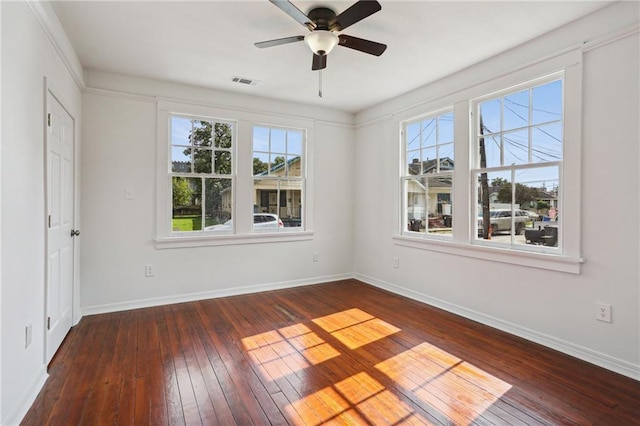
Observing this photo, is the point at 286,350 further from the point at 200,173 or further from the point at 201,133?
the point at 201,133

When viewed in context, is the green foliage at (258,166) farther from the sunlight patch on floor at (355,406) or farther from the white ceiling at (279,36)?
the sunlight patch on floor at (355,406)

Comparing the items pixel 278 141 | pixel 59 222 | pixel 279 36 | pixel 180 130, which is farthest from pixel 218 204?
pixel 279 36

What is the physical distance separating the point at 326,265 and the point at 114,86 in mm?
3711

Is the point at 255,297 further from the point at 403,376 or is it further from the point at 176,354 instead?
the point at 403,376

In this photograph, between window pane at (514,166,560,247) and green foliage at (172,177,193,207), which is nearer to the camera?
window pane at (514,166,560,247)

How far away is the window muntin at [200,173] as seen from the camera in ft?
13.7

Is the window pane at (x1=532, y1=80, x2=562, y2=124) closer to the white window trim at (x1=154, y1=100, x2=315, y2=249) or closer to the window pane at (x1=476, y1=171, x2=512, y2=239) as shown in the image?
the window pane at (x1=476, y1=171, x2=512, y2=239)

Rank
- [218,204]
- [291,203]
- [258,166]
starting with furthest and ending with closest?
[291,203] < [258,166] < [218,204]

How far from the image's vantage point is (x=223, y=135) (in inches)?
176

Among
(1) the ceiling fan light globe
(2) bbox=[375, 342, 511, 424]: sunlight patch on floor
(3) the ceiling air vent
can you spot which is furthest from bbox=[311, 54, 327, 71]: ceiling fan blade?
(2) bbox=[375, 342, 511, 424]: sunlight patch on floor

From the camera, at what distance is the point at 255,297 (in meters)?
4.38

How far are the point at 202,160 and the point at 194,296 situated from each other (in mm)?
1773

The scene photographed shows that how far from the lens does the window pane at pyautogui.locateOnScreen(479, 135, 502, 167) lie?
11.2 ft

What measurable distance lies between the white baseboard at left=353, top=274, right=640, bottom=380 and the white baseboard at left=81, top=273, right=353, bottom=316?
1.45m
